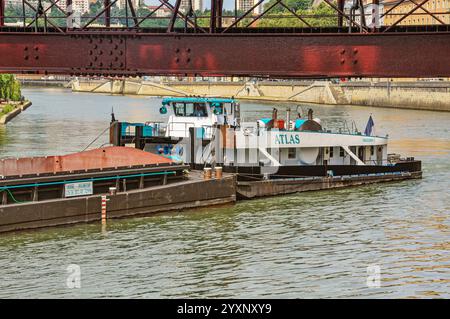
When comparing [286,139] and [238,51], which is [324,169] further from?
[238,51]

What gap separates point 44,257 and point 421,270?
31.3 feet

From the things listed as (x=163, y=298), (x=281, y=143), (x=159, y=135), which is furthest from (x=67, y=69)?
(x=163, y=298)

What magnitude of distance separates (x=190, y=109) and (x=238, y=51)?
A: 5.93m

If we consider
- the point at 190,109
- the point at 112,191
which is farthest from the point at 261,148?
the point at 112,191

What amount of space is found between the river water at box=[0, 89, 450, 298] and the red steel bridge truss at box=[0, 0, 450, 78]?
15.5 feet

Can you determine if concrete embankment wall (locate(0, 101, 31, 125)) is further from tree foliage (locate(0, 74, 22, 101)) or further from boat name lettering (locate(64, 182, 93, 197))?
boat name lettering (locate(64, 182, 93, 197))

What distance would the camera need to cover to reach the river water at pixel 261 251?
85.3ft

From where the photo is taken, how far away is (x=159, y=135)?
43.6m

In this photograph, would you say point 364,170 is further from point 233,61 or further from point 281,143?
point 233,61

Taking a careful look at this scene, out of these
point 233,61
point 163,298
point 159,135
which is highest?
point 233,61

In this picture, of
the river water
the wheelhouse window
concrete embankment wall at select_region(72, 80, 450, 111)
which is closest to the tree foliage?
concrete embankment wall at select_region(72, 80, 450, 111)

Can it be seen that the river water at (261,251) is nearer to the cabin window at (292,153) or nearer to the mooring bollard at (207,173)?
the mooring bollard at (207,173)

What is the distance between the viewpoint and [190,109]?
145 feet
